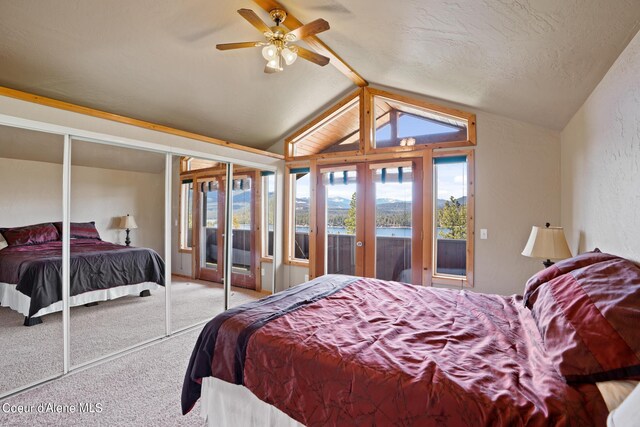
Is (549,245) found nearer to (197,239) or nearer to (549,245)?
(549,245)

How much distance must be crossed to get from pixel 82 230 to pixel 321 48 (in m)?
2.88

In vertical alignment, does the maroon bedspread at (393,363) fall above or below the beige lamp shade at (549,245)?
below

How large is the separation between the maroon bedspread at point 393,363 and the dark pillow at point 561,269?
14cm

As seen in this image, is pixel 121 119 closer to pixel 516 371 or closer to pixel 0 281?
pixel 0 281

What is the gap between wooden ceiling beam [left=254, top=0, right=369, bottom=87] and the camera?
2.65 metres

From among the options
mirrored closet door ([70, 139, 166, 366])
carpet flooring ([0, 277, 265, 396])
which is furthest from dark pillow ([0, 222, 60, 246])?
carpet flooring ([0, 277, 265, 396])

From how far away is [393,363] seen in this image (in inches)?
51.6

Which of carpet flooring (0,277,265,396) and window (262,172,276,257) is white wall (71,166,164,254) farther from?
window (262,172,276,257)

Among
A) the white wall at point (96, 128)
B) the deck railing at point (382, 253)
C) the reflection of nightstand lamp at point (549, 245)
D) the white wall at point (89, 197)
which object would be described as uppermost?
the white wall at point (96, 128)

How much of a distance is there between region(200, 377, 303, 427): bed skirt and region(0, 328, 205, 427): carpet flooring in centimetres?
30

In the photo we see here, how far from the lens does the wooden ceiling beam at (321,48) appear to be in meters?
2.65

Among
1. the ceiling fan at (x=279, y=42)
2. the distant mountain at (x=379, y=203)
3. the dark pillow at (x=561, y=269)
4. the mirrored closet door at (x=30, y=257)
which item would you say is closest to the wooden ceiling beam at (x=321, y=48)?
the ceiling fan at (x=279, y=42)

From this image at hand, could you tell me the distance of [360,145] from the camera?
4.34m

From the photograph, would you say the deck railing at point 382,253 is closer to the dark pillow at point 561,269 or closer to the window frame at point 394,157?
the window frame at point 394,157
